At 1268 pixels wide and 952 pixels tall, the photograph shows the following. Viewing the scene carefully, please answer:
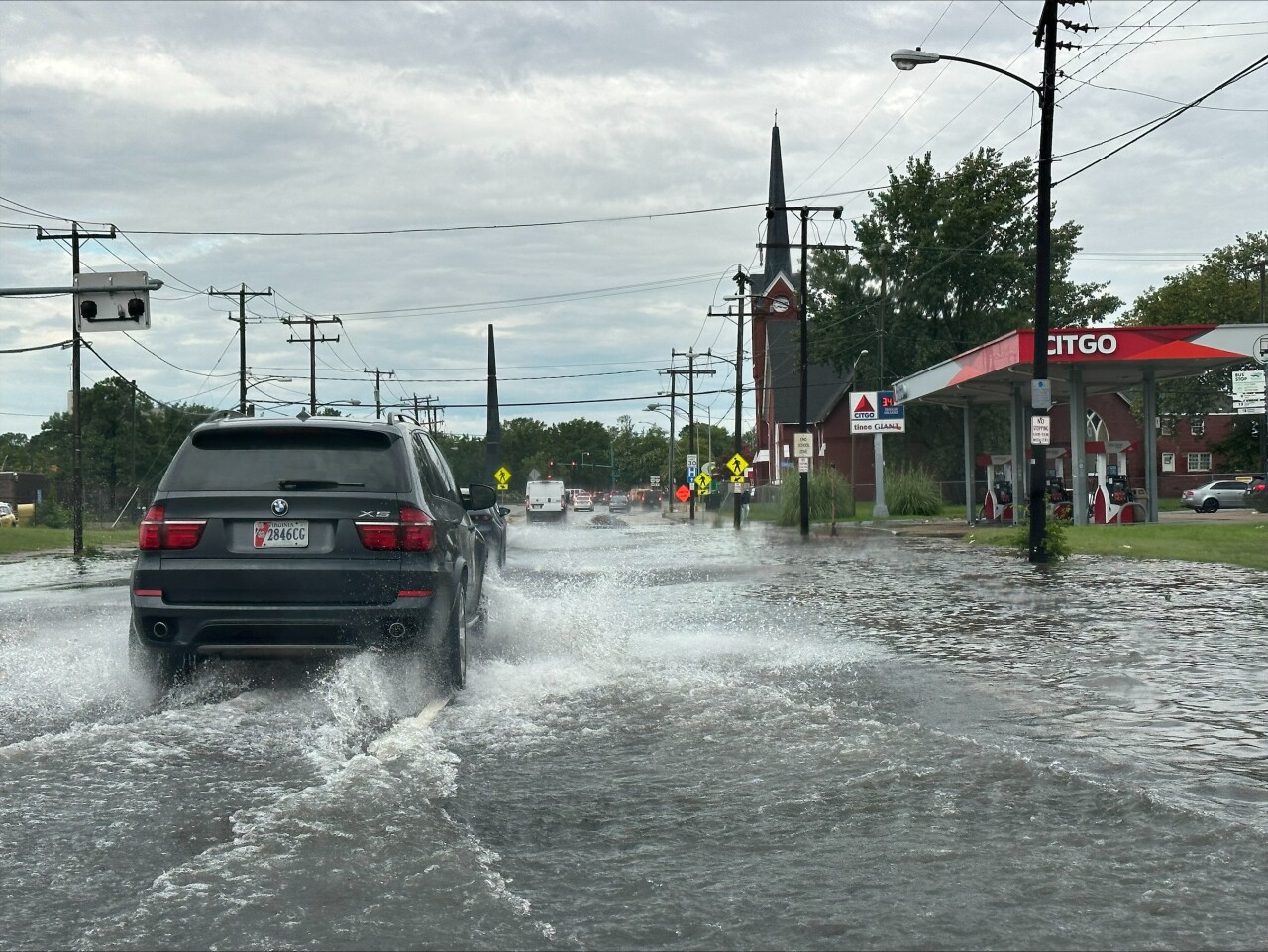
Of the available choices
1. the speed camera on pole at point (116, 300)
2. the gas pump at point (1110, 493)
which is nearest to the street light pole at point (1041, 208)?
the gas pump at point (1110, 493)

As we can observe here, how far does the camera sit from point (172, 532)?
26.1 feet

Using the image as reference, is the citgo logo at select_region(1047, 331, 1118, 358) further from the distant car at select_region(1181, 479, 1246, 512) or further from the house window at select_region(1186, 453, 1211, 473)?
the house window at select_region(1186, 453, 1211, 473)

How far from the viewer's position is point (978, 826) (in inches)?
213

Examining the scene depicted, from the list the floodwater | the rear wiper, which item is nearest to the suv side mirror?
the floodwater

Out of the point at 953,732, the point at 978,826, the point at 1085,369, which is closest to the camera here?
the point at 978,826

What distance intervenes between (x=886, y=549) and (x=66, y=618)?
18.5 m

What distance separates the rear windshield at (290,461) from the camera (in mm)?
8102

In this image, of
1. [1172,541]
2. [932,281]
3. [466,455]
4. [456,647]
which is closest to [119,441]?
[932,281]

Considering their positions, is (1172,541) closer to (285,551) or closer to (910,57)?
(910,57)

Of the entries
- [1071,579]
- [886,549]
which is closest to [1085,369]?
[886,549]

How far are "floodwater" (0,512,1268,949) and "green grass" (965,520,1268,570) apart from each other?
12.6 m

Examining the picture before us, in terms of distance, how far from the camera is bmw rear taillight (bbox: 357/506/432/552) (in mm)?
8016

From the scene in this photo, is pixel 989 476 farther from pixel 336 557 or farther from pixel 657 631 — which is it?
pixel 336 557

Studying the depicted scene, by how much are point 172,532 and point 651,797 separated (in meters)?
3.53
